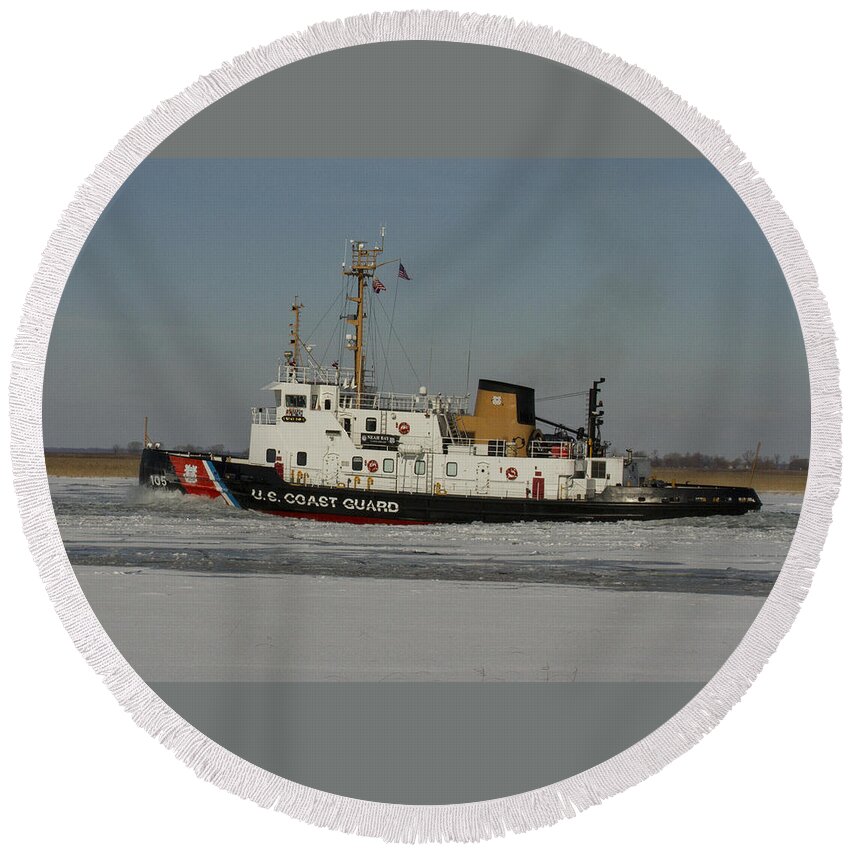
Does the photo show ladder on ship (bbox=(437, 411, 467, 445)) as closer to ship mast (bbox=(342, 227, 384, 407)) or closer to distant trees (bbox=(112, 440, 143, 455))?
ship mast (bbox=(342, 227, 384, 407))

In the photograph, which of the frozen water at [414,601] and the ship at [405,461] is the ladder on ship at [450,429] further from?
the frozen water at [414,601]

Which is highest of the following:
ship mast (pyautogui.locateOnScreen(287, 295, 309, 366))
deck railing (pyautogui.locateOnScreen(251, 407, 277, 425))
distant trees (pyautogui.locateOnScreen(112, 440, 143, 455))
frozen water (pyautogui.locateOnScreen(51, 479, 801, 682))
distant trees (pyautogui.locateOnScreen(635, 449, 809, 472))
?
ship mast (pyautogui.locateOnScreen(287, 295, 309, 366))

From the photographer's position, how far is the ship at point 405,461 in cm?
324

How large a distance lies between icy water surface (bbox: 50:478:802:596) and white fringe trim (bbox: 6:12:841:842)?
0.09m

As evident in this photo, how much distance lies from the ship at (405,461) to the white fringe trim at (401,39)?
314mm

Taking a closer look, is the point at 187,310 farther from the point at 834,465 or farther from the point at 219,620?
the point at 834,465

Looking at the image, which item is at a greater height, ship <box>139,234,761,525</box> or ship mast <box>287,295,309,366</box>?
ship mast <box>287,295,309,366</box>

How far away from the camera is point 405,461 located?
14.6 feet

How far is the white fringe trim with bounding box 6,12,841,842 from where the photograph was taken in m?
2.76

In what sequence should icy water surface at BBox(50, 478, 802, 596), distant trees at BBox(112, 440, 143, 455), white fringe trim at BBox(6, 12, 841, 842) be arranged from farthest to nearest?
distant trees at BBox(112, 440, 143, 455), icy water surface at BBox(50, 478, 802, 596), white fringe trim at BBox(6, 12, 841, 842)

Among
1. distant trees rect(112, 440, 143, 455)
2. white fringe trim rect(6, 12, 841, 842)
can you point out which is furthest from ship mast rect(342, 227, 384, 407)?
distant trees rect(112, 440, 143, 455)

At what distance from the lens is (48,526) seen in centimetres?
283

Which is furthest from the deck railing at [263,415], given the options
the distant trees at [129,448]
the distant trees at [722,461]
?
the distant trees at [722,461]

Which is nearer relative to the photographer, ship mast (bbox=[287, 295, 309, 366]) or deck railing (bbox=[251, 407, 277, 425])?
ship mast (bbox=[287, 295, 309, 366])
